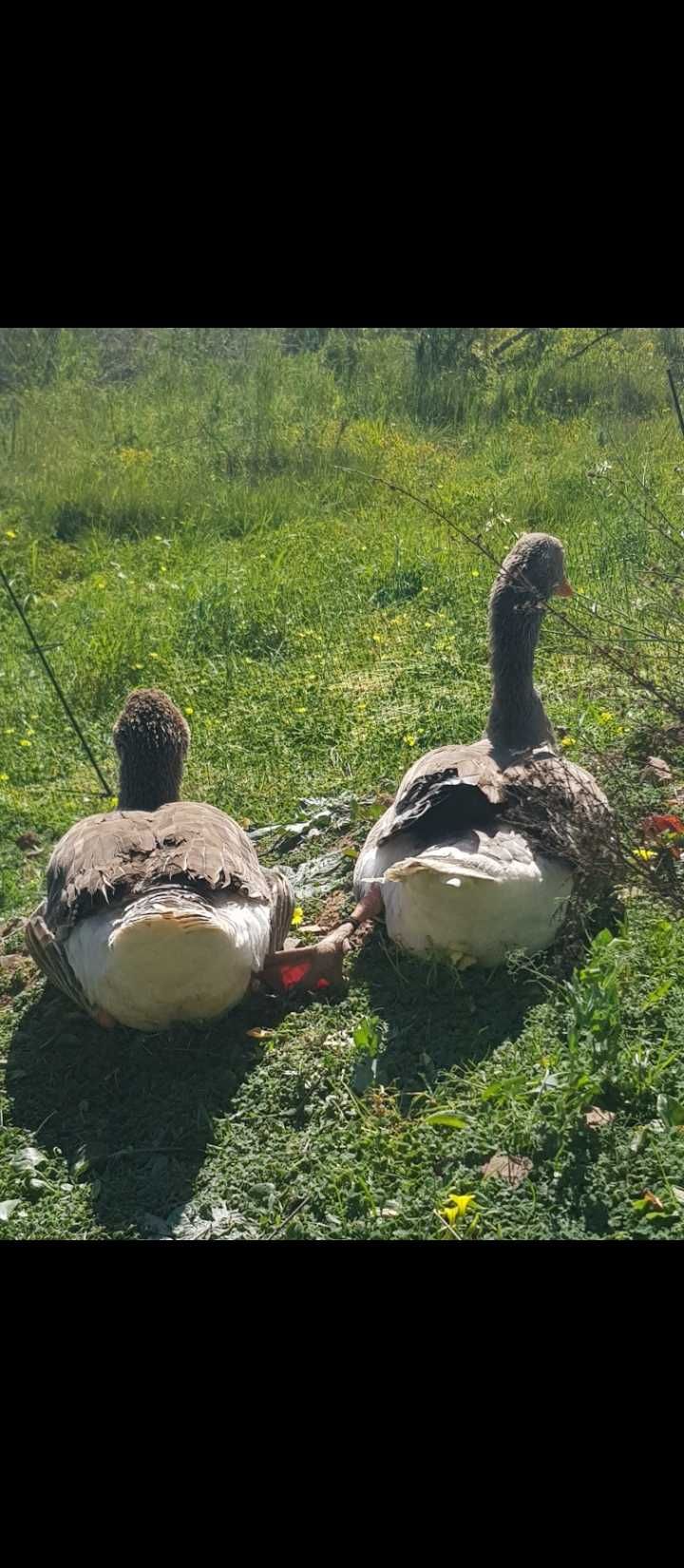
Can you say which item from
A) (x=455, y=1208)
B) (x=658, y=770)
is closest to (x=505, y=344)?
(x=658, y=770)

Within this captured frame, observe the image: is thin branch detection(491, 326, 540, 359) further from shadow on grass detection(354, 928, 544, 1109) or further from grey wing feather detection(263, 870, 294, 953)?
shadow on grass detection(354, 928, 544, 1109)

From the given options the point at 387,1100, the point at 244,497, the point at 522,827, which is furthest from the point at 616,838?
the point at 244,497

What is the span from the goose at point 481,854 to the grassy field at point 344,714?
0.17 meters

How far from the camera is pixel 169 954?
4969 millimetres

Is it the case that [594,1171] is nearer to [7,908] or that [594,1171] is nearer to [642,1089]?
[642,1089]

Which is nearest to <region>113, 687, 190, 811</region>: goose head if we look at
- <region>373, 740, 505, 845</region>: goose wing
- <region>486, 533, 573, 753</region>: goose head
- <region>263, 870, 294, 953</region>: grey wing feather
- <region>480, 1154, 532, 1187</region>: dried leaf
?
<region>263, 870, 294, 953</region>: grey wing feather

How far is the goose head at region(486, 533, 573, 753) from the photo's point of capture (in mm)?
6660

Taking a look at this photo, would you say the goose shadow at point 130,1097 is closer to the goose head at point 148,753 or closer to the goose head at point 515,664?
the goose head at point 148,753

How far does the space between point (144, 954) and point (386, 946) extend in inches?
49.5

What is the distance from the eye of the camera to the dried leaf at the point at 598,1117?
4.69 meters

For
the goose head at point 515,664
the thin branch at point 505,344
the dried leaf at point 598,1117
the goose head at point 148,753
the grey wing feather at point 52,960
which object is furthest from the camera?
the thin branch at point 505,344

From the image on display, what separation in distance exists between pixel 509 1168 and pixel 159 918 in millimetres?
1431

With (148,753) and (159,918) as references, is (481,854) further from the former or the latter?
(148,753)

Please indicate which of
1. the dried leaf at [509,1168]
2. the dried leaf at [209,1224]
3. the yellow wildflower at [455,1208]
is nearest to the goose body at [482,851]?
the dried leaf at [509,1168]
